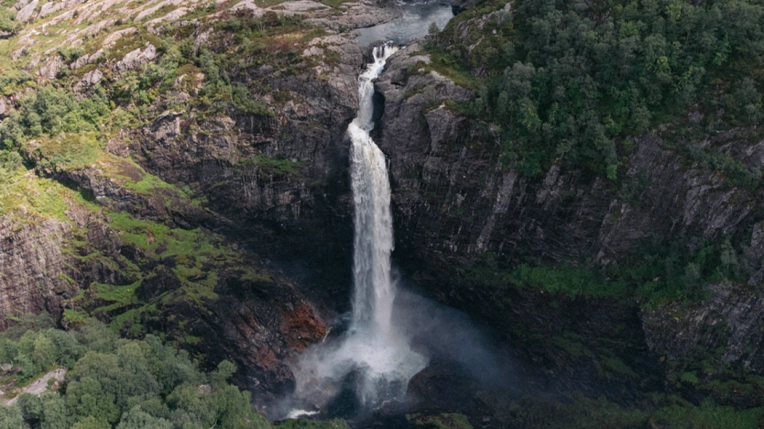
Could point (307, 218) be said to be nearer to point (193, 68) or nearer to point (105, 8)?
point (193, 68)

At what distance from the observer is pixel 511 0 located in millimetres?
50438

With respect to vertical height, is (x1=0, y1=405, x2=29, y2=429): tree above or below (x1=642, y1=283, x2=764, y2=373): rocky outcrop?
above

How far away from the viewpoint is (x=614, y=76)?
42.6 meters

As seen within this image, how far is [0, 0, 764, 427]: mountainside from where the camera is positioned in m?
40.2

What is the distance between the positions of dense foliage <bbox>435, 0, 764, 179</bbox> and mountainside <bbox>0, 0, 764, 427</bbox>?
157 mm

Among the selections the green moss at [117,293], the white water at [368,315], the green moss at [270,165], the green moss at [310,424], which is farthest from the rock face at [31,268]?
the white water at [368,315]

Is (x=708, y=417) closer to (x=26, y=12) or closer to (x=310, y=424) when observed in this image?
(x=310, y=424)

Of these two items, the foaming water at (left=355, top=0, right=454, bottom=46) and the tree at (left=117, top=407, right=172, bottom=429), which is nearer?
the tree at (left=117, top=407, right=172, bottom=429)

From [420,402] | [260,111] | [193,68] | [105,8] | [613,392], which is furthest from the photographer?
[105,8]

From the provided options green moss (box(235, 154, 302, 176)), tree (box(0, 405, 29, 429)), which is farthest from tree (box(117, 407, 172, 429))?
green moss (box(235, 154, 302, 176))

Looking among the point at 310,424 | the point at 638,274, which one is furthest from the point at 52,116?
the point at 638,274

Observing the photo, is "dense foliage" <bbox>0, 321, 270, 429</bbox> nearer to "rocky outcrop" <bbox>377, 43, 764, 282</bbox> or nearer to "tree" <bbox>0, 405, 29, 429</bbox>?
"tree" <bbox>0, 405, 29, 429</bbox>

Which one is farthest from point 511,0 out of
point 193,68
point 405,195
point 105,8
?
point 105,8

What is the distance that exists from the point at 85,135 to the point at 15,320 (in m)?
14.9
